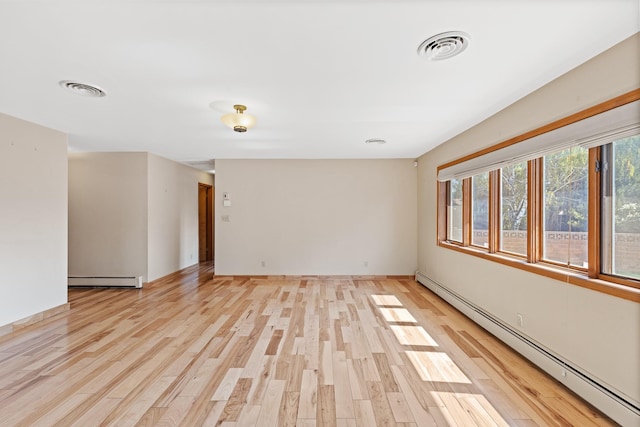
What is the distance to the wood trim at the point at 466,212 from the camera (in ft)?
13.5

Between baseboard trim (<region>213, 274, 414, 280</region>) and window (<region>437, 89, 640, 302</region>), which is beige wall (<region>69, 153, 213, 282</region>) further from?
window (<region>437, 89, 640, 302</region>)

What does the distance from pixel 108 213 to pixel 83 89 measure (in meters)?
3.40

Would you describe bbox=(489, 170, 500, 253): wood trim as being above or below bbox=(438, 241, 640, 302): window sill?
above

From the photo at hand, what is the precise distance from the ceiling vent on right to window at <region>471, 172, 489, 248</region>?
2.13 metres

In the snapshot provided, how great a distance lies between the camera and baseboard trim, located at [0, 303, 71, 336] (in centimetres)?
327

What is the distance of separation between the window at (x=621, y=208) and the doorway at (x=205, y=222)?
761 centimetres

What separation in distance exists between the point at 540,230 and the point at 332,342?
2261 mm

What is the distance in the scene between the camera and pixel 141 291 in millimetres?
5066

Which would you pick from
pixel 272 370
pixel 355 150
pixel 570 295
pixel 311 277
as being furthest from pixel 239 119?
pixel 311 277

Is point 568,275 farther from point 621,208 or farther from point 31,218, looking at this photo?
point 31,218

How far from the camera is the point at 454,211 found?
470cm

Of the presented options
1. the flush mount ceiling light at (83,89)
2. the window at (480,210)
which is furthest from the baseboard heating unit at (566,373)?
the flush mount ceiling light at (83,89)

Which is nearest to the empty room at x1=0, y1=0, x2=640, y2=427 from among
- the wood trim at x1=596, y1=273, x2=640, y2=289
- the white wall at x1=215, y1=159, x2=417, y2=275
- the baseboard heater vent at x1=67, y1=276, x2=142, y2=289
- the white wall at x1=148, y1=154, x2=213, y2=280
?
the wood trim at x1=596, y1=273, x2=640, y2=289

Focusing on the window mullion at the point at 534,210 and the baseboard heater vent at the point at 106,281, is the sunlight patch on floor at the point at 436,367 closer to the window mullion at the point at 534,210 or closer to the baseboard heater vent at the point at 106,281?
the window mullion at the point at 534,210
